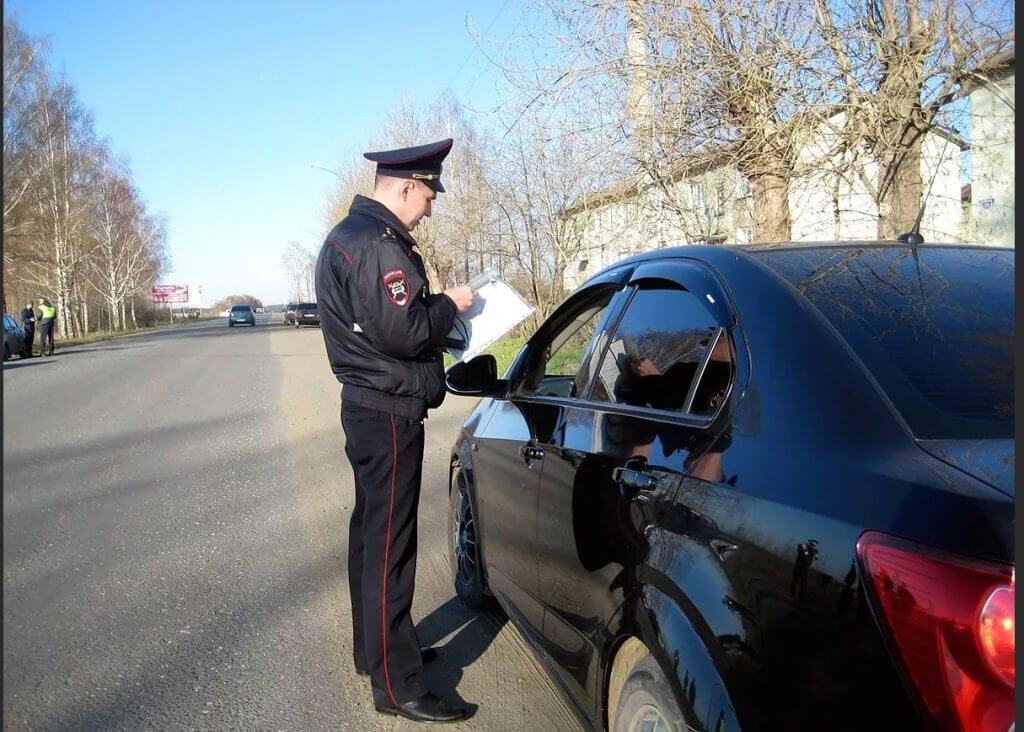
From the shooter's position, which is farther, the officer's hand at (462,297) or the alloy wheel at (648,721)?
the officer's hand at (462,297)

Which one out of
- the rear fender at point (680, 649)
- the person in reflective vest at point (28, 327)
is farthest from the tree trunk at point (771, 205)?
the person in reflective vest at point (28, 327)

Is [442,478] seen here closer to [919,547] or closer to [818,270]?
[818,270]

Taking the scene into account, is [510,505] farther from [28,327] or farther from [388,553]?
[28,327]

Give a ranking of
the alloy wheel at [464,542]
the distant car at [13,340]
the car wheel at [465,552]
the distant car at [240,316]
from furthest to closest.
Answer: the distant car at [240,316], the distant car at [13,340], the alloy wheel at [464,542], the car wheel at [465,552]

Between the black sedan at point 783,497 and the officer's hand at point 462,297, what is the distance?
53 centimetres

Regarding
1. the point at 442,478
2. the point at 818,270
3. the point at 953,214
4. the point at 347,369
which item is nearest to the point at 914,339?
the point at 818,270

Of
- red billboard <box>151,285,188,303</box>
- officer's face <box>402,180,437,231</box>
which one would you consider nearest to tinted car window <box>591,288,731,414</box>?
officer's face <box>402,180,437,231</box>

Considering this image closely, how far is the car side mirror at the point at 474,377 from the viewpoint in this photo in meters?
3.45

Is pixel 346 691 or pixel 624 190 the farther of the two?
pixel 624 190

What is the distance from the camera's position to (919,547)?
139 cm

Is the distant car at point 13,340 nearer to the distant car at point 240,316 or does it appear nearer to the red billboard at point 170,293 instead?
the distant car at point 240,316

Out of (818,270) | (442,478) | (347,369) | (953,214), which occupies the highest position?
(953,214)

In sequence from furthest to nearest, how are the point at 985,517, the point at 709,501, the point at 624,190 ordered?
the point at 624,190
the point at 709,501
the point at 985,517

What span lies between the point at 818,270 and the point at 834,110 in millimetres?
6012
